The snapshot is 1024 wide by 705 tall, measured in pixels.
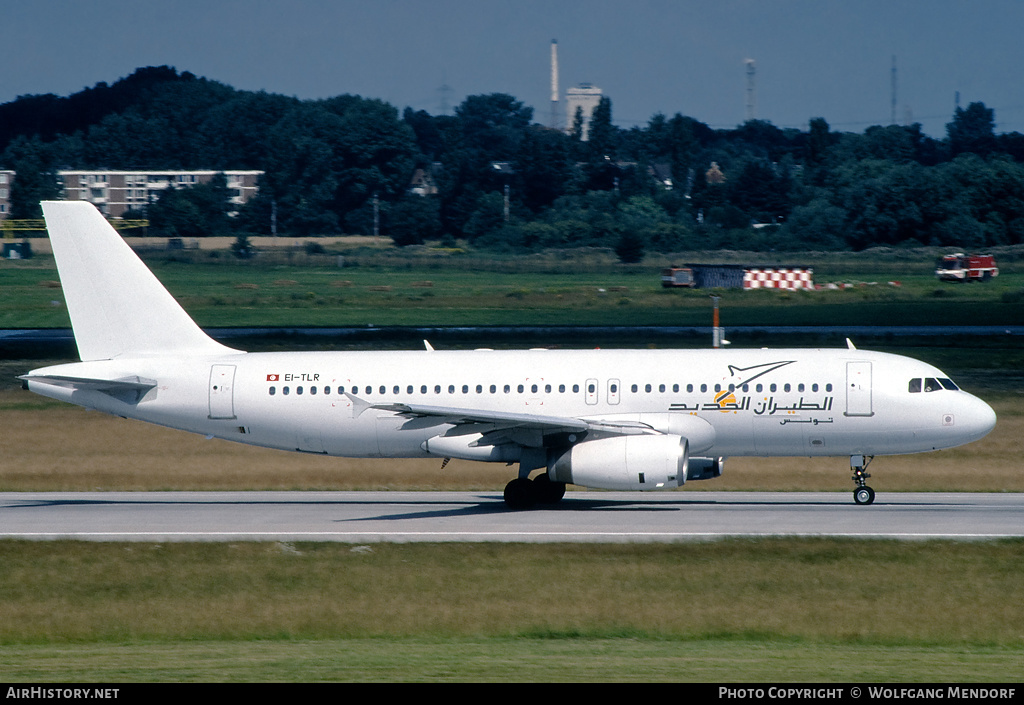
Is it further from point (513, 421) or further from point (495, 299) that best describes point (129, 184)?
point (513, 421)

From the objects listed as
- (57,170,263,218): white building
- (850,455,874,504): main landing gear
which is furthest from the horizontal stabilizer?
(57,170,263,218): white building

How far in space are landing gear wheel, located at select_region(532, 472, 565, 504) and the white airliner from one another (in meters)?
0.06

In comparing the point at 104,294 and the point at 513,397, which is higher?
the point at 104,294

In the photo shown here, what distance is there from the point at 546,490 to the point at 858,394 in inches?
329

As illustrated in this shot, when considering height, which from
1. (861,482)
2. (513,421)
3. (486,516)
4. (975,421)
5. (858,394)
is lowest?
(486,516)

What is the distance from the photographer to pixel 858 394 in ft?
105

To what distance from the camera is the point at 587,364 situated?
3306cm

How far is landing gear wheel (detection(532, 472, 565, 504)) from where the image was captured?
107ft

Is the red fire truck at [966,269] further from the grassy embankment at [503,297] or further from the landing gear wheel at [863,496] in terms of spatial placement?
the landing gear wheel at [863,496]

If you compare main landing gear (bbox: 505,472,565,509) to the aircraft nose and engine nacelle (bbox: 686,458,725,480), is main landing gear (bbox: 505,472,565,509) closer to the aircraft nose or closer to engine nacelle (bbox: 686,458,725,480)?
engine nacelle (bbox: 686,458,725,480)

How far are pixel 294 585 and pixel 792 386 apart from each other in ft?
48.9

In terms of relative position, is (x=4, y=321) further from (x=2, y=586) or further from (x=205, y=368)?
(x=2, y=586)

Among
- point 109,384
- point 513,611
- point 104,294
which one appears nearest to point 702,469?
point 513,611

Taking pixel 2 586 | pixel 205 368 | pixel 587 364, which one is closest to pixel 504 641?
pixel 2 586
